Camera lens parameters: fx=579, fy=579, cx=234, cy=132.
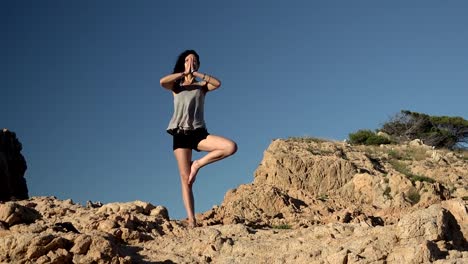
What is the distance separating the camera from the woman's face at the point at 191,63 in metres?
7.65

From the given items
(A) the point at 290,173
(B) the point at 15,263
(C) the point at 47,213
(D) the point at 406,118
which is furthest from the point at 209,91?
(D) the point at 406,118

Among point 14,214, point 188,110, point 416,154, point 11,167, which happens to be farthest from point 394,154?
point 14,214

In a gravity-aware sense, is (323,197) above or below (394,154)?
below

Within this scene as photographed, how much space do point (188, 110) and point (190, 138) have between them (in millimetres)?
362

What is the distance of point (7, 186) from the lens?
873 inches

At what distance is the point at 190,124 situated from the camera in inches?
295

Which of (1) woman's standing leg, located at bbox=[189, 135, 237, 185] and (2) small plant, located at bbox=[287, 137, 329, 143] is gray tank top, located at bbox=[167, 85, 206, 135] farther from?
(2) small plant, located at bbox=[287, 137, 329, 143]

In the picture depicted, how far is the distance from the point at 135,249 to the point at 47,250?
1177mm

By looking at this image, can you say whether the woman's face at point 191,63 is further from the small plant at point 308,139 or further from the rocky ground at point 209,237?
the small plant at point 308,139

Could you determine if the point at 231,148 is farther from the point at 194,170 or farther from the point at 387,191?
the point at 387,191

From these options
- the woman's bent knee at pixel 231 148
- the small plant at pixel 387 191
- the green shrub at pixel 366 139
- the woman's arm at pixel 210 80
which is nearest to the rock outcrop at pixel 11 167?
the small plant at pixel 387 191

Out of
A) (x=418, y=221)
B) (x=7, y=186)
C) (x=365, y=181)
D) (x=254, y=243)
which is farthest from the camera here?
(x=7, y=186)

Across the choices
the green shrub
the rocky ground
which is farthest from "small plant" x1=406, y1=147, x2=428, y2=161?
the rocky ground

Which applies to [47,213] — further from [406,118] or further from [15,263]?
[406,118]
